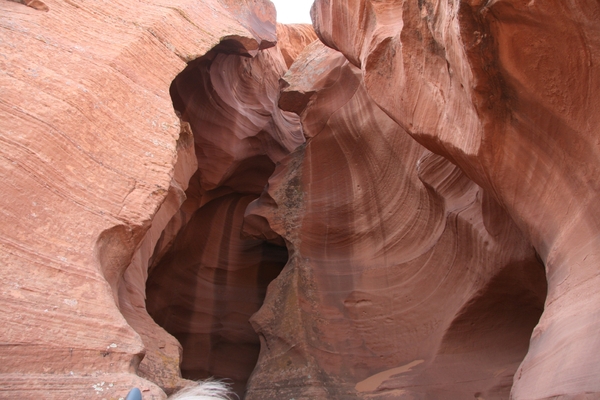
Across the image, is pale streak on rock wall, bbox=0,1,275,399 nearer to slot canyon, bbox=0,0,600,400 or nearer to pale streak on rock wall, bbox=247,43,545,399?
slot canyon, bbox=0,0,600,400

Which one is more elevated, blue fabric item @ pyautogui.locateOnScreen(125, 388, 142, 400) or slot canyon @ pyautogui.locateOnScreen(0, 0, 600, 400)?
slot canyon @ pyautogui.locateOnScreen(0, 0, 600, 400)

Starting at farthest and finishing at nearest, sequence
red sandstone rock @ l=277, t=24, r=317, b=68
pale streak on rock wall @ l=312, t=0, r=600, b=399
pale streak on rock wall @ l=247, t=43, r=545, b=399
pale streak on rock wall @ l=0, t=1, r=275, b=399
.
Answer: red sandstone rock @ l=277, t=24, r=317, b=68 < pale streak on rock wall @ l=247, t=43, r=545, b=399 < pale streak on rock wall @ l=312, t=0, r=600, b=399 < pale streak on rock wall @ l=0, t=1, r=275, b=399

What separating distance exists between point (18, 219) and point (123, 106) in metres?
1.54

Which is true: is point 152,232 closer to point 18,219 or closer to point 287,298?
point 287,298

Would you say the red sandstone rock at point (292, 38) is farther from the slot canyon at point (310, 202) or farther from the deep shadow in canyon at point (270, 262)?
the slot canyon at point (310, 202)

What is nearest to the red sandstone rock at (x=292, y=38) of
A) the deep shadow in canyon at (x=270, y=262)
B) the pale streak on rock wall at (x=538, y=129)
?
the deep shadow in canyon at (x=270, y=262)

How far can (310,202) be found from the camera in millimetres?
7941

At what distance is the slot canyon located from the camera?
3.17m

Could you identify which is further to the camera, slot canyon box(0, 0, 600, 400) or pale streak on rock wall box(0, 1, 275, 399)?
slot canyon box(0, 0, 600, 400)

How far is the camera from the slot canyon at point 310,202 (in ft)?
10.4

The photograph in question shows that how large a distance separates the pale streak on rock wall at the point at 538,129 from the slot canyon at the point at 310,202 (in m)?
0.01

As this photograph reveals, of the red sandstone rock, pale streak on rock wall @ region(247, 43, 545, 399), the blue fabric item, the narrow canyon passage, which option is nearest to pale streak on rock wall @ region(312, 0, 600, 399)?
pale streak on rock wall @ region(247, 43, 545, 399)

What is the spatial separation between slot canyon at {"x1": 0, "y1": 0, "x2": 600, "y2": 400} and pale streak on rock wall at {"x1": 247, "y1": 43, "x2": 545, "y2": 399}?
30mm

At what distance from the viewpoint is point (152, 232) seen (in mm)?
6324
